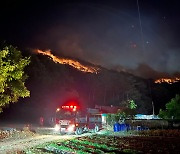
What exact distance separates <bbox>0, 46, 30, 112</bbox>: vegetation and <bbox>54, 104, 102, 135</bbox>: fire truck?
5.71 meters

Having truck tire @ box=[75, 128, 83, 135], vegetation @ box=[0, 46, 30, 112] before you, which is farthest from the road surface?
truck tire @ box=[75, 128, 83, 135]

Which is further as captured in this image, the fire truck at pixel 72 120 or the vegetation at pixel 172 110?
the vegetation at pixel 172 110

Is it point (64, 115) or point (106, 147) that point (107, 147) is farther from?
point (64, 115)

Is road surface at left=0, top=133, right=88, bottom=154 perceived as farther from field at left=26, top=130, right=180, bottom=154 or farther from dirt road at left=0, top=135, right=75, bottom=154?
field at left=26, top=130, right=180, bottom=154

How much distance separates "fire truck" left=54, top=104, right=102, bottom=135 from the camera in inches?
1084

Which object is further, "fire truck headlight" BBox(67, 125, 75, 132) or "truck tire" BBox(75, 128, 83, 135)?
"truck tire" BBox(75, 128, 83, 135)

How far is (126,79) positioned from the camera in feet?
336

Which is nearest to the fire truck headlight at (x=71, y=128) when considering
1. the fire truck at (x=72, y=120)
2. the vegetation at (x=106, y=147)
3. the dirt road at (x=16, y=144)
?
the fire truck at (x=72, y=120)

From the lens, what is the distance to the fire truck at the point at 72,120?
1084 inches

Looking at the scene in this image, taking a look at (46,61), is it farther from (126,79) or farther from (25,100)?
(126,79)

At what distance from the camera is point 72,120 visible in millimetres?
27438

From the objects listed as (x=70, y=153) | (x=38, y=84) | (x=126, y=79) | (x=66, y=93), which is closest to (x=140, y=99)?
(x=126, y=79)

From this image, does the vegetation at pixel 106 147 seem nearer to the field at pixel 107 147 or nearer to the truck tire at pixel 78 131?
the field at pixel 107 147

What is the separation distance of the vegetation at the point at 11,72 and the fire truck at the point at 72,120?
571 cm
